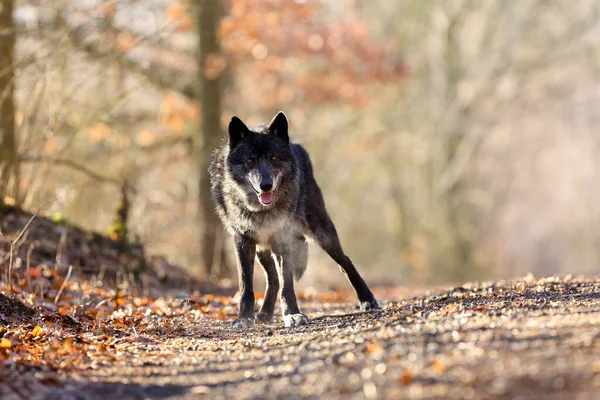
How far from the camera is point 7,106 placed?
34.9ft

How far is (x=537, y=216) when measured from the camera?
35719 mm

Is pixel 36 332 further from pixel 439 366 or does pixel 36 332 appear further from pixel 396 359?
pixel 439 366

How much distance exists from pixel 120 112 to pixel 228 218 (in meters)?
9.92

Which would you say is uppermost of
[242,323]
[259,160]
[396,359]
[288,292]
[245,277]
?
[259,160]

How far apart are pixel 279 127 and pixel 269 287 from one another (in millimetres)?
1642

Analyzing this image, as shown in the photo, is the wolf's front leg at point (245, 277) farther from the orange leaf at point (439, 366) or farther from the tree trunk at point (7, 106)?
the tree trunk at point (7, 106)

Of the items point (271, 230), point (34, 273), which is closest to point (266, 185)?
point (271, 230)

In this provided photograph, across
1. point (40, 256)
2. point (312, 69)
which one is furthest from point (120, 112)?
point (40, 256)

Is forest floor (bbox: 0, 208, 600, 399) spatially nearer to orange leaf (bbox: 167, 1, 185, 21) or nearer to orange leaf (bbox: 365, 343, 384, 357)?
orange leaf (bbox: 365, 343, 384, 357)

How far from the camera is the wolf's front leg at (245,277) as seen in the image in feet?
24.4

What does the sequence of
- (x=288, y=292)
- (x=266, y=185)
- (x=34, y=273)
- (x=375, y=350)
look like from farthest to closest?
(x=34, y=273) < (x=288, y=292) < (x=266, y=185) < (x=375, y=350)

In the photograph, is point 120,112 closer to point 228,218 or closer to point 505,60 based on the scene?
point 228,218

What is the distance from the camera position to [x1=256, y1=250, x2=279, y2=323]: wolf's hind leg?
A: 772 cm

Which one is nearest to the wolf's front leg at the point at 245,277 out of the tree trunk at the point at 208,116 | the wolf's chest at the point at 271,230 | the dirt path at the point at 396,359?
the wolf's chest at the point at 271,230
